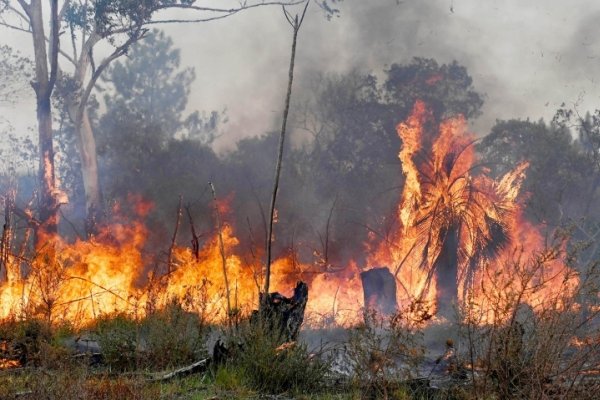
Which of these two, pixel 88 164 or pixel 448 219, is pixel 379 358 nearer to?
pixel 448 219

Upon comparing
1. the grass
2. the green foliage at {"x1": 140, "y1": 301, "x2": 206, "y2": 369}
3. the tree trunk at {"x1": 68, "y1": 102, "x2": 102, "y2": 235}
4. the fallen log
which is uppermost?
the tree trunk at {"x1": 68, "y1": 102, "x2": 102, "y2": 235}

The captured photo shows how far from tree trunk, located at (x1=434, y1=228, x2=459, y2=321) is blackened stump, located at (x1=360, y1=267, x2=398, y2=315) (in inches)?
46.2

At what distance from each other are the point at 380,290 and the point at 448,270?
5.75 ft

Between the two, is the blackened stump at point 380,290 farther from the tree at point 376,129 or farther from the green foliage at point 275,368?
the tree at point 376,129

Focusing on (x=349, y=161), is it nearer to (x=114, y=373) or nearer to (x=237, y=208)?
(x=237, y=208)

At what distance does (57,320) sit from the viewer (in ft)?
40.9

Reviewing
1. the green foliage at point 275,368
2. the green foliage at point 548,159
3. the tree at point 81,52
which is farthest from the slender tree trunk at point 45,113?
the green foliage at point 548,159

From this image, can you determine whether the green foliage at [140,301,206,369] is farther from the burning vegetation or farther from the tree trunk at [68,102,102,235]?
the tree trunk at [68,102,102,235]

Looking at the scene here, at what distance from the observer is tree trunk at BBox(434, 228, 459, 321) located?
1527 centimetres

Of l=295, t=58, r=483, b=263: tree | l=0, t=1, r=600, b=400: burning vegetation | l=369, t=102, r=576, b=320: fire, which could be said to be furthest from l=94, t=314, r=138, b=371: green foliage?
l=295, t=58, r=483, b=263: tree

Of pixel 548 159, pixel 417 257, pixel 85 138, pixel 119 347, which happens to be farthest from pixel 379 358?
pixel 548 159

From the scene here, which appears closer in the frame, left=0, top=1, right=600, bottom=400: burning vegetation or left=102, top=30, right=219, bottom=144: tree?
left=0, top=1, right=600, bottom=400: burning vegetation

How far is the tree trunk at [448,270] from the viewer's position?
15.3 m

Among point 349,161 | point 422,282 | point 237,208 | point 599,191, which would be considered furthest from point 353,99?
point 422,282
